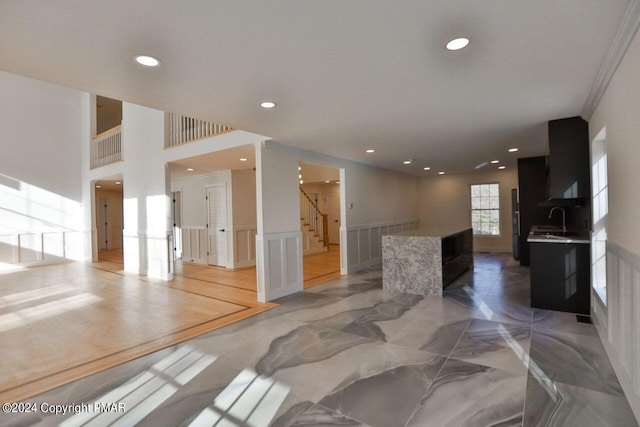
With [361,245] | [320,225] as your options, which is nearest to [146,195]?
[361,245]

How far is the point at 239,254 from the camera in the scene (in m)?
7.12

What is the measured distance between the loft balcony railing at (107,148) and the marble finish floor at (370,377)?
7229 mm

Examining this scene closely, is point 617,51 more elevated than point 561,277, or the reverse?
point 617,51

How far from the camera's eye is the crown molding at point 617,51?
1635 millimetres

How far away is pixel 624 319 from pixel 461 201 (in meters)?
7.92

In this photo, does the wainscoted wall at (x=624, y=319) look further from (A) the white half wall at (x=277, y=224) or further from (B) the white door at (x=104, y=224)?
(B) the white door at (x=104, y=224)

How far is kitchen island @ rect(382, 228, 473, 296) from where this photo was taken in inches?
177

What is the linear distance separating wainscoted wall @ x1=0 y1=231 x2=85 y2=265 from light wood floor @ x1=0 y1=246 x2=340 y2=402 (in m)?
1.38

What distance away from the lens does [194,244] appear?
8102mm

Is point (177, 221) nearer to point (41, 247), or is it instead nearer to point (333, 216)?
point (41, 247)

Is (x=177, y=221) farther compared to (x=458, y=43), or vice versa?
(x=177, y=221)

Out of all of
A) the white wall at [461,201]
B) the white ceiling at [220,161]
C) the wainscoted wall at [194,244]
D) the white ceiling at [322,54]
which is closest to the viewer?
the white ceiling at [322,54]

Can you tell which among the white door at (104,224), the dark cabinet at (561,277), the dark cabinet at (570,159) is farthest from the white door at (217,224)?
the white door at (104,224)

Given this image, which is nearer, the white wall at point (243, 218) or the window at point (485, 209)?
the white wall at point (243, 218)
